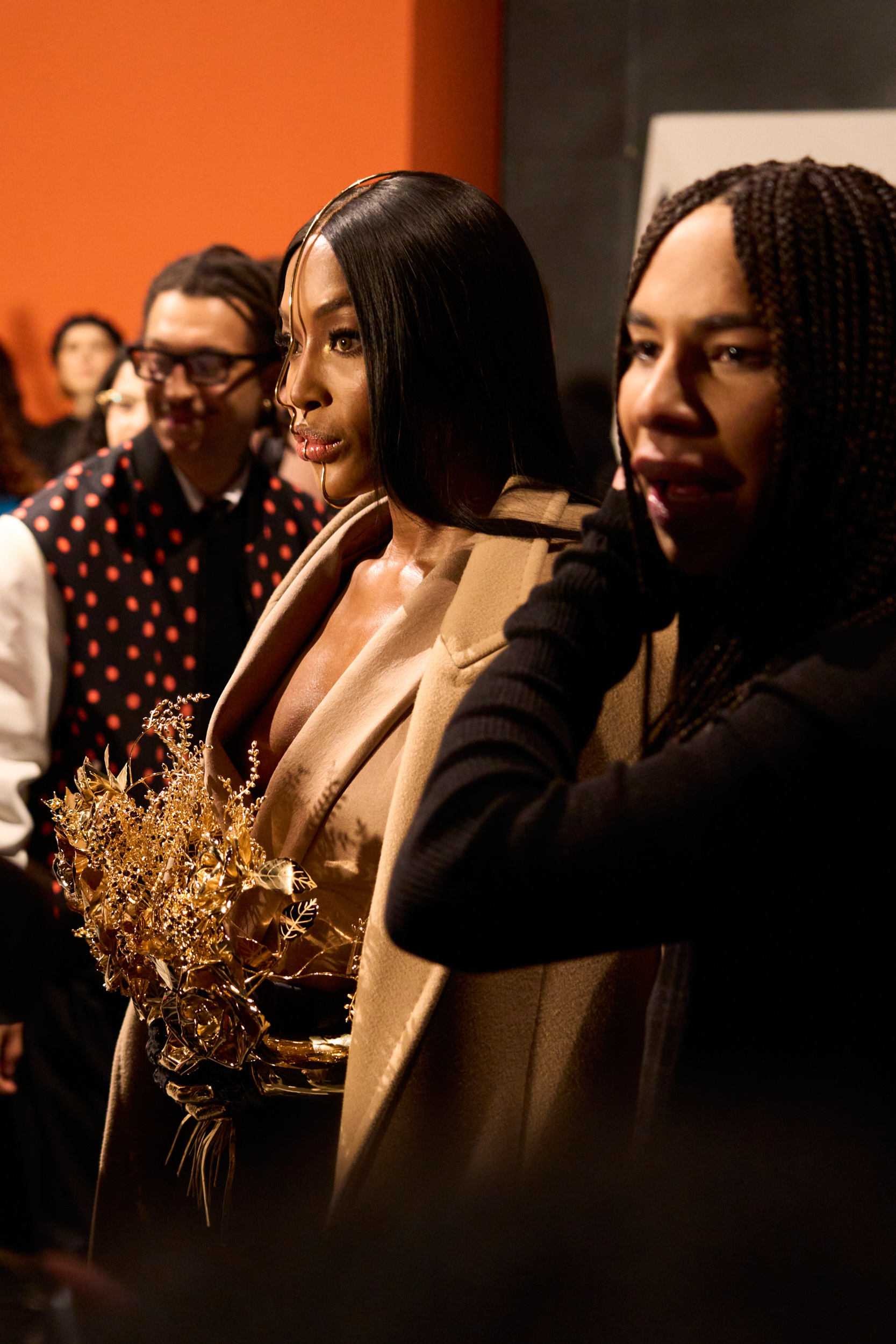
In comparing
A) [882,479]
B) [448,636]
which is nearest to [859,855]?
[882,479]

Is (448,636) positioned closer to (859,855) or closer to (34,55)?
(859,855)

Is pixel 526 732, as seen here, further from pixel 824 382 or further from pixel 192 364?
pixel 192 364

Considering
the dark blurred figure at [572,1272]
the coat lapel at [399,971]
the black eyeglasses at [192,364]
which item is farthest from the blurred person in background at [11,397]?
the dark blurred figure at [572,1272]

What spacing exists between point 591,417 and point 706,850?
11.1 ft

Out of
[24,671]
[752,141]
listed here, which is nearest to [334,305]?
[24,671]

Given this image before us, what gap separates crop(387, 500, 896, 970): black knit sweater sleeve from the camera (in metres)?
0.78

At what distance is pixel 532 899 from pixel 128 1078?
92 centimetres

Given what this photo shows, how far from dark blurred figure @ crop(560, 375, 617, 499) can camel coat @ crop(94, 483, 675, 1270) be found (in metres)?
2.67

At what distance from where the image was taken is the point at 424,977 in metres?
1.16

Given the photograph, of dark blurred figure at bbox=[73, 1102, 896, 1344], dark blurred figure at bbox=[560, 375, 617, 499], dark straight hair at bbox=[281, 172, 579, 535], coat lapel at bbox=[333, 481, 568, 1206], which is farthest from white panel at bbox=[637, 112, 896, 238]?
dark blurred figure at bbox=[73, 1102, 896, 1344]

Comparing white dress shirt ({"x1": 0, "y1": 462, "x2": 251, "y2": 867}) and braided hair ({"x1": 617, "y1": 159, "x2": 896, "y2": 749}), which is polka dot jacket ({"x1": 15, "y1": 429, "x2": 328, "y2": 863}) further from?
braided hair ({"x1": 617, "y1": 159, "x2": 896, "y2": 749})

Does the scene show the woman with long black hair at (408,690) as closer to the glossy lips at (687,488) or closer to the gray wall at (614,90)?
the glossy lips at (687,488)

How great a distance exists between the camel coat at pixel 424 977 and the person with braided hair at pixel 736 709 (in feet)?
0.66

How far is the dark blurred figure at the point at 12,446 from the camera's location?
13.1 feet
